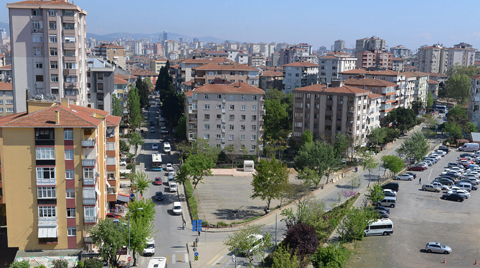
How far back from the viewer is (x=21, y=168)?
31.8 meters

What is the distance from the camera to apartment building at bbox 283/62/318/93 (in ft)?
386

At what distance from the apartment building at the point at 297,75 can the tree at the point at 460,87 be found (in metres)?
34.0

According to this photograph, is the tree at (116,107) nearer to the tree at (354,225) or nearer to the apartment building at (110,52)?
the tree at (354,225)

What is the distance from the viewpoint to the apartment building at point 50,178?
3164 centimetres

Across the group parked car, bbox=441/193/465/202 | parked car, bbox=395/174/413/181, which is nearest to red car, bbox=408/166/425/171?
parked car, bbox=395/174/413/181

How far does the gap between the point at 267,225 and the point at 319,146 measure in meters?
17.2

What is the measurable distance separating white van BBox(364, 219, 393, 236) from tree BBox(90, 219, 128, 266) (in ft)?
67.6

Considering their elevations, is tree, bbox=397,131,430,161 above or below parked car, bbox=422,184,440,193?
above

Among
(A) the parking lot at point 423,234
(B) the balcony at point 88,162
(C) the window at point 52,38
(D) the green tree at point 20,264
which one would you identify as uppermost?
(C) the window at point 52,38

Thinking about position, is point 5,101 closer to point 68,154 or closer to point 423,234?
point 68,154

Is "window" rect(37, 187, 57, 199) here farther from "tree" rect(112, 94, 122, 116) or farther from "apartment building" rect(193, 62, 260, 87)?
"apartment building" rect(193, 62, 260, 87)

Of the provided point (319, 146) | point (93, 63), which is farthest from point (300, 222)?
point (93, 63)

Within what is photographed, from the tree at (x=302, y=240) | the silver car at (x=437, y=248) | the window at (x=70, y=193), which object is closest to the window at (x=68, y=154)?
the window at (x=70, y=193)

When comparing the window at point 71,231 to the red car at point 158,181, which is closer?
the window at point 71,231
